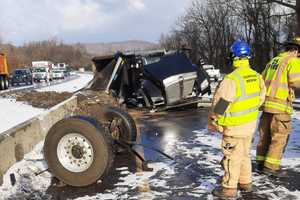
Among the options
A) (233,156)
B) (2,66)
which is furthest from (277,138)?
(2,66)

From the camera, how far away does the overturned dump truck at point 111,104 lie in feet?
17.3

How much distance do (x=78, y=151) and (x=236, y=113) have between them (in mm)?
2101

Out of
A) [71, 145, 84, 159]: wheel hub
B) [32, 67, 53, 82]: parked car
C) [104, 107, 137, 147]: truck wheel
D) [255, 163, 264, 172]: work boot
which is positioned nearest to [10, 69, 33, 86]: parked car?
[32, 67, 53, 82]: parked car

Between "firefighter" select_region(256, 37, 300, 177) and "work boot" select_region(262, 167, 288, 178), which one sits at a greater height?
"firefighter" select_region(256, 37, 300, 177)

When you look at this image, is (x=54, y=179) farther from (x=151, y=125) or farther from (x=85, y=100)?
(x=151, y=125)

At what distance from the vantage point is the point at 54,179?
5.65 metres

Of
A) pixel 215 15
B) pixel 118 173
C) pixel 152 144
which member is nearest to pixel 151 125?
pixel 152 144

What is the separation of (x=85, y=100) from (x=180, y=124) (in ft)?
10.2

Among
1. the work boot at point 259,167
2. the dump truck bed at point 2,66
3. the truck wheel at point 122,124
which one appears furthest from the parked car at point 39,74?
the work boot at point 259,167

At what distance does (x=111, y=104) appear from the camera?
843 centimetres

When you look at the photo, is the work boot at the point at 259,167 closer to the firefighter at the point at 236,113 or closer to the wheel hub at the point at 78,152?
the firefighter at the point at 236,113

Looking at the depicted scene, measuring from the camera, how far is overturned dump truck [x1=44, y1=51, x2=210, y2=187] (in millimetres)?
5273

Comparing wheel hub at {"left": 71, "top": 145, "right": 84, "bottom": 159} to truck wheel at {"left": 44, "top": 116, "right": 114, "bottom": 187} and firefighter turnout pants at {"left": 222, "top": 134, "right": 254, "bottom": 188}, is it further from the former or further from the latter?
firefighter turnout pants at {"left": 222, "top": 134, "right": 254, "bottom": 188}

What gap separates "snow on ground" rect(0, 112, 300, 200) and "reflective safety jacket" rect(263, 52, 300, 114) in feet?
3.05
